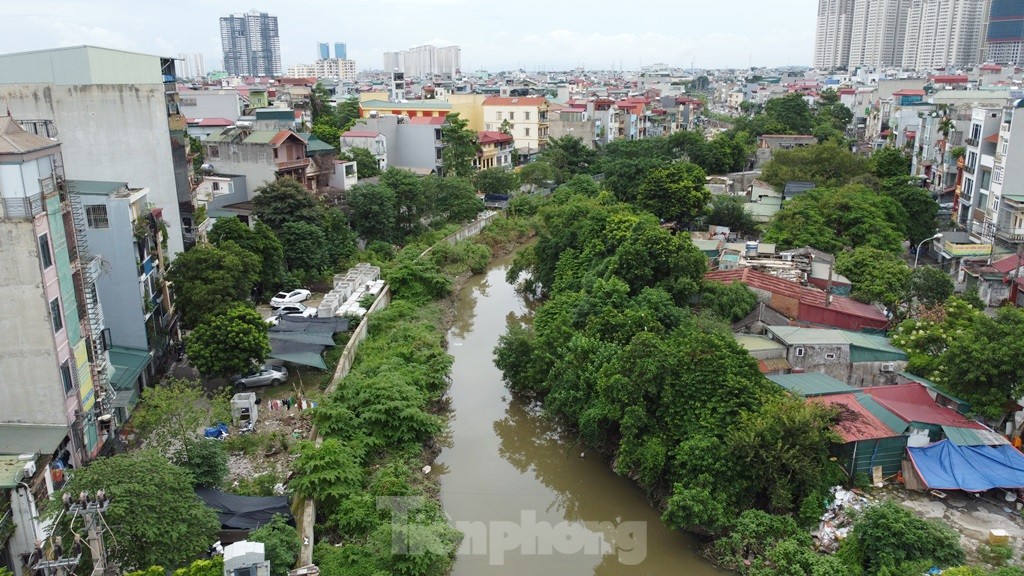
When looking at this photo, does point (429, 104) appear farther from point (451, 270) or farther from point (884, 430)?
point (884, 430)

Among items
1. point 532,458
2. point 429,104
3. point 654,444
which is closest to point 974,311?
point 654,444

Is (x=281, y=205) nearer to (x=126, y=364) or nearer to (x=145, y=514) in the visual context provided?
(x=126, y=364)

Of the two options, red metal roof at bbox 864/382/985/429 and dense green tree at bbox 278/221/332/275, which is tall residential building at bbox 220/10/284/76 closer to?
dense green tree at bbox 278/221/332/275

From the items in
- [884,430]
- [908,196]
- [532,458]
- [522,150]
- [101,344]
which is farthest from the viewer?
[522,150]

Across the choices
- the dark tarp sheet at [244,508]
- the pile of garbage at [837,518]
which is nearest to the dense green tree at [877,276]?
the pile of garbage at [837,518]

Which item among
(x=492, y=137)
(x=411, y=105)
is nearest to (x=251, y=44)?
(x=411, y=105)

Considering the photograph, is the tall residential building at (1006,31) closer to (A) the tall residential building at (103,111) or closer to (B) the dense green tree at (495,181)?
(B) the dense green tree at (495,181)

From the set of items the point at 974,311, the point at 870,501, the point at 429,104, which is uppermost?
the point at 429,104

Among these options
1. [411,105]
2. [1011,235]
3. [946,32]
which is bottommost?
[1011,235]
